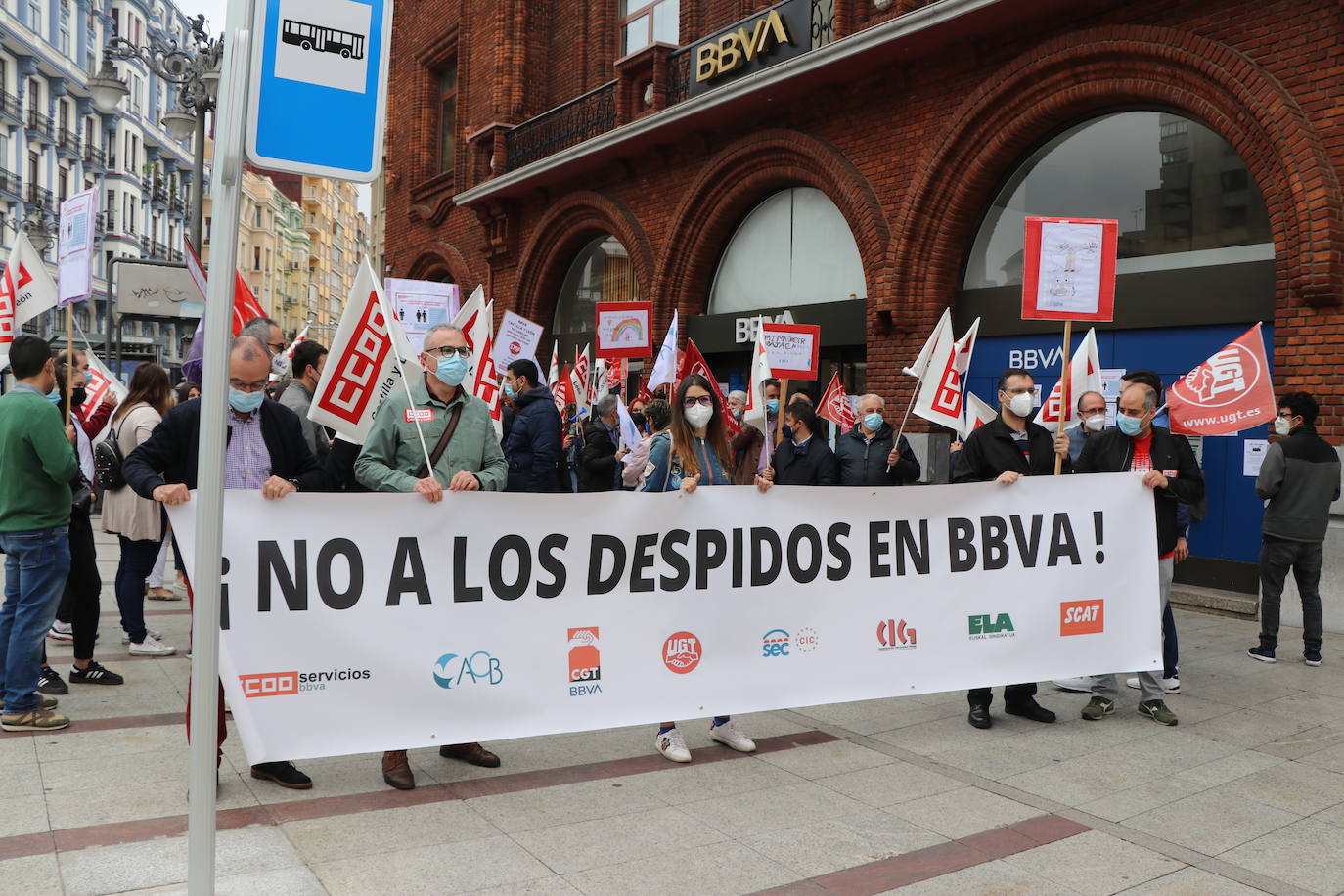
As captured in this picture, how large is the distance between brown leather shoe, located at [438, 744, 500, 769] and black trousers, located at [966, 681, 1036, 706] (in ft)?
8.76

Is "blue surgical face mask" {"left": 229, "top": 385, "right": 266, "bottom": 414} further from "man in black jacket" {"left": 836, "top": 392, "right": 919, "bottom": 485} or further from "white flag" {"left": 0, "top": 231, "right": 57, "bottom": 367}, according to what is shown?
"man in black jacket" {"left": 836, "top": 392, "right": 919, "bottom": 485}

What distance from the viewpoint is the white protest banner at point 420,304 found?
12.6m

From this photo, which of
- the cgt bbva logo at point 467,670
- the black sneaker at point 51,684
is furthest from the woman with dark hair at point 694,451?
the black sneaker at point 51,684

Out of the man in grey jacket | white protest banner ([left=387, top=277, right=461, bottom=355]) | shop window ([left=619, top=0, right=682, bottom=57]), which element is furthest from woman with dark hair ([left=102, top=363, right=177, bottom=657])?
shop window ([left=619, top=0, right=682, bottom=57])

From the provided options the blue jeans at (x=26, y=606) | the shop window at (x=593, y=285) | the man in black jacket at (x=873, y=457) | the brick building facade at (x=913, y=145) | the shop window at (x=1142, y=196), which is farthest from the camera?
the shop window at (x=593, y=285)

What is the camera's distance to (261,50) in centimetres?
294

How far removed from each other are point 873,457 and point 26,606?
6.40 m

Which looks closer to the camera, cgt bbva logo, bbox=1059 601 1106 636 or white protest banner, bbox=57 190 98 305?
cgt bbva logo, bbox=1059 601 1106 636

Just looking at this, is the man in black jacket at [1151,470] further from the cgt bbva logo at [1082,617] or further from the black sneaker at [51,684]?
the black sneaker at [51,684]

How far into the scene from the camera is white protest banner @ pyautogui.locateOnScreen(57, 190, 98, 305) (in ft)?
30.8

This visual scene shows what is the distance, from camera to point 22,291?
8.99 meters

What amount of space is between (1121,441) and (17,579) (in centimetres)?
616

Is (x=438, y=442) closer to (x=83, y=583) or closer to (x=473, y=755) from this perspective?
(x=473, y=755)

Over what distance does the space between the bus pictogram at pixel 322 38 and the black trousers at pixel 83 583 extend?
166 inches
